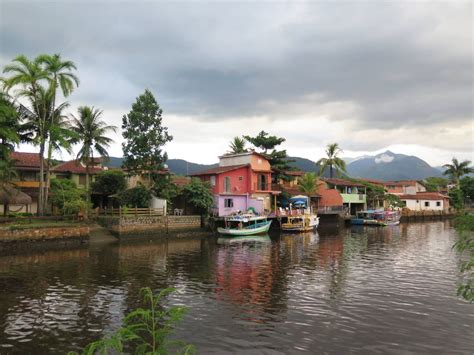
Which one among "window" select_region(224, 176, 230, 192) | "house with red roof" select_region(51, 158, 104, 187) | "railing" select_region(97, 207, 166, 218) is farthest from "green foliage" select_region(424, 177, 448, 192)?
"house with red roof" select_region(51, 158, 104, 187)

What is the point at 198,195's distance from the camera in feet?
153

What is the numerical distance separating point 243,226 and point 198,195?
684cm

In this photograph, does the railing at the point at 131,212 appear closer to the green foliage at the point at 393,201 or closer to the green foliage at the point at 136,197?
the green foliage at the point at 136,197

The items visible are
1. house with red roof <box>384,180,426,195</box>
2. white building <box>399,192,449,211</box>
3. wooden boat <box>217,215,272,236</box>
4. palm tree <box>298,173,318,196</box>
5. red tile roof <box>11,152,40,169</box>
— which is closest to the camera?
wooden boat <box>217,215,272,236</box>

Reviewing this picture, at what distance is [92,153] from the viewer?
46875mm

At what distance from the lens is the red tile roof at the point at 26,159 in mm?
47725

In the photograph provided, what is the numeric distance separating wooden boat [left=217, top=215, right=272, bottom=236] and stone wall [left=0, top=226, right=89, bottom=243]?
16897 millimetres

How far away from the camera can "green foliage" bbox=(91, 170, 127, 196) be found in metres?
50.1

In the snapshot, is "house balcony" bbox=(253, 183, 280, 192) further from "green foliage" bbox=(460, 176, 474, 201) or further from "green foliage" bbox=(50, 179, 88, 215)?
"green foliage" bbox=(460, 176, 474, 201)

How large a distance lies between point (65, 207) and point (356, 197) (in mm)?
54459

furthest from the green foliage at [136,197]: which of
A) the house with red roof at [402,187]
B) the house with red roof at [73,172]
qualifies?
the house with red roof at [402,187]

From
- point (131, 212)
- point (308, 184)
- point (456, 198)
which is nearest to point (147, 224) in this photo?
point (131, 212)

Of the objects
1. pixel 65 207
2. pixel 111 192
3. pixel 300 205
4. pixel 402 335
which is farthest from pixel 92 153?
pixel 402 335

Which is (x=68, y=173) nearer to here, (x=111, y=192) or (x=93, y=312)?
(x=111, y=192)
